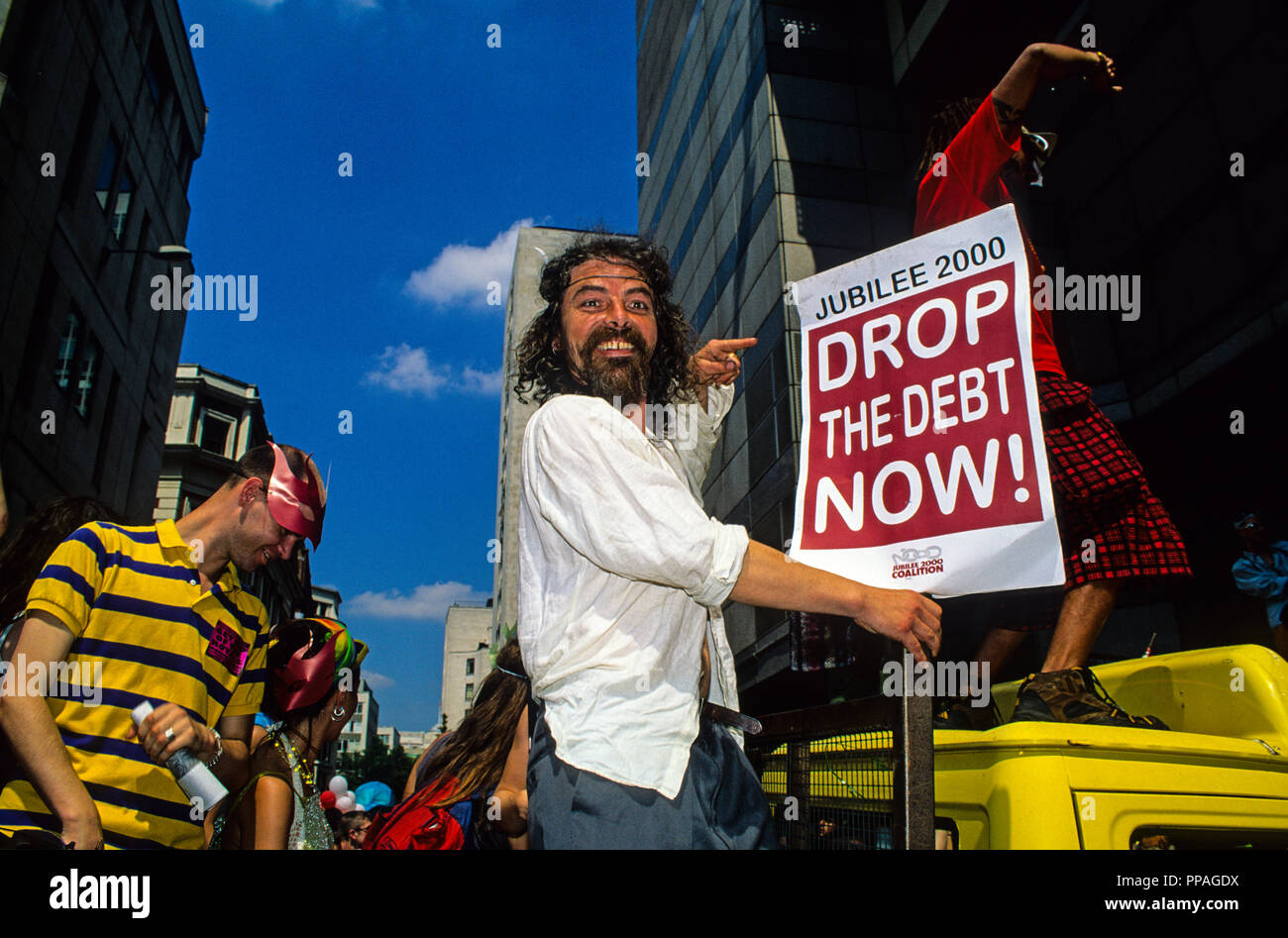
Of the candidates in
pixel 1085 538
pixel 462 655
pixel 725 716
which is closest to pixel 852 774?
pixel 725 716

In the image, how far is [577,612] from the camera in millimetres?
1796

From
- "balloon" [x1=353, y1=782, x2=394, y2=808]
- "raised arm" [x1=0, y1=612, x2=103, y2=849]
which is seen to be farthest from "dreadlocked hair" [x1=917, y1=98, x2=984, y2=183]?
"balloon" [x1=353, y1=782, x2=394, y2=808]

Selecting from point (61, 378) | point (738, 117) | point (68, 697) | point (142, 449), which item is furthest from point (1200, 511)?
point (142, 449)

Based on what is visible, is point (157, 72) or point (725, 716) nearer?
point (725, 716)

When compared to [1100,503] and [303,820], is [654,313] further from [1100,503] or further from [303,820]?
[303,820]

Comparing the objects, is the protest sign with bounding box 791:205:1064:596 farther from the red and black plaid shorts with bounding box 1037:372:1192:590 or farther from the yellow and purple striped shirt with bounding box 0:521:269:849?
the yellow and purple striped shirt with bounding box 0:521:269:849

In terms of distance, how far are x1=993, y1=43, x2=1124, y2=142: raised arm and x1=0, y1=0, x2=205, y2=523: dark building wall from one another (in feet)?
51.4

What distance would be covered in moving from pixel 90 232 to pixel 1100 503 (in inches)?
805

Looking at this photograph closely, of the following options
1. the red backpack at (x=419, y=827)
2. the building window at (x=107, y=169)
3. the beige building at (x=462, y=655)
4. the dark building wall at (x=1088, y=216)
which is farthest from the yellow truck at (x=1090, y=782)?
the beige building at (x=462, y=655)

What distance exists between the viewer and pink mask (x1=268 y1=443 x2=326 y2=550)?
276 cm

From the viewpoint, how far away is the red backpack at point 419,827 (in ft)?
10.8

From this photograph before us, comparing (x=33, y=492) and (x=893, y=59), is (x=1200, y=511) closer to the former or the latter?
(x=893, y=59)

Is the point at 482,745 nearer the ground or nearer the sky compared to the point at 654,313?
nearer the ground

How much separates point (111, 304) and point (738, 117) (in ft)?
48.4
